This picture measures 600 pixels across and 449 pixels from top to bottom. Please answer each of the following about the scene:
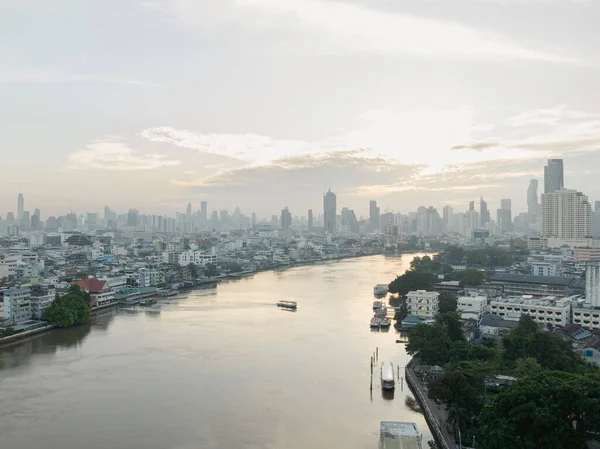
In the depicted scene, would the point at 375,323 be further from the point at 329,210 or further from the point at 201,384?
the point at 329,210

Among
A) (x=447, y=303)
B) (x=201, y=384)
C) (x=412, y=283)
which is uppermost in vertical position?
(x=412, y=283)

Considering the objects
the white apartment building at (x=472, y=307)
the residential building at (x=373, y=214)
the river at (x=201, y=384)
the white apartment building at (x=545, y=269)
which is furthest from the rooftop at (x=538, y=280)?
the residential building at (x=373, y=214)

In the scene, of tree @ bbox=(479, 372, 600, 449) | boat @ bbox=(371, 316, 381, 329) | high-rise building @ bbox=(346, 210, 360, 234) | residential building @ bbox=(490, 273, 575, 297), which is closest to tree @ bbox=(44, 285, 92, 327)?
boat @ bbox=(371, 316, 381, 329)

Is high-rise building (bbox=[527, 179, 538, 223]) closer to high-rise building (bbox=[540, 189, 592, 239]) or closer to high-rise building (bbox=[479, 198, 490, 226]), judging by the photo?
high-rise building (bbox=[479, 198, 490, 226])

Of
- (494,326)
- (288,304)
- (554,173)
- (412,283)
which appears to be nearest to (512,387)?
(494,326)

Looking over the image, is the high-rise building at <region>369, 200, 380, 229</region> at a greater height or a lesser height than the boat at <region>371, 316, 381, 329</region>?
greater

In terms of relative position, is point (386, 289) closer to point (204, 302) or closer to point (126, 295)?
point (204, 302)
